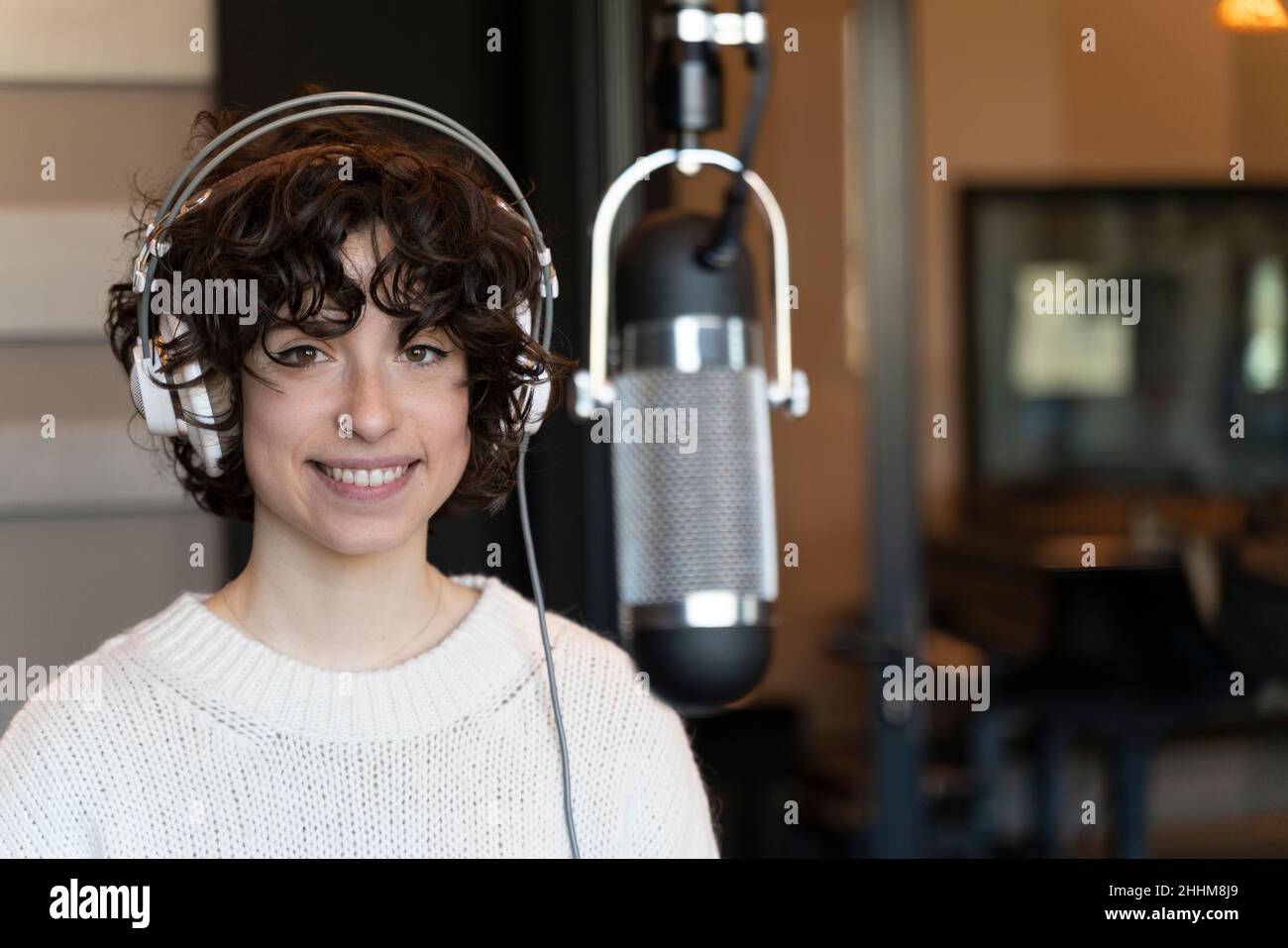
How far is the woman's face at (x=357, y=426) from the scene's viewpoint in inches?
28.2

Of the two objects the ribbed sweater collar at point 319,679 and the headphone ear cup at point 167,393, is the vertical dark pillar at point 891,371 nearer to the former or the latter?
the ribbed sweater collar at point 319,679

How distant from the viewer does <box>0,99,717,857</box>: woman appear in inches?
28.1

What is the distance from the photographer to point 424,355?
74 cm

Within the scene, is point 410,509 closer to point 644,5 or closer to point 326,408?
point 326,408

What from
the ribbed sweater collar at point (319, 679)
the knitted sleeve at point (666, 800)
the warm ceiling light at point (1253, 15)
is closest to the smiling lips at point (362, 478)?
the ribbed sweater collar at point (319, 679)

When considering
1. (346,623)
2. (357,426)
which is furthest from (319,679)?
(357,426)

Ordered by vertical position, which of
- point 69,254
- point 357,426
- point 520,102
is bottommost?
point 357,426

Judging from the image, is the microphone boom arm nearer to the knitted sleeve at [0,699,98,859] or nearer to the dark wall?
the dark wall

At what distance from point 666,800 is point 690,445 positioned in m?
0.23

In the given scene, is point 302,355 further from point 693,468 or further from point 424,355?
point 693,468

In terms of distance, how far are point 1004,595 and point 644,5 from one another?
136 centimetres

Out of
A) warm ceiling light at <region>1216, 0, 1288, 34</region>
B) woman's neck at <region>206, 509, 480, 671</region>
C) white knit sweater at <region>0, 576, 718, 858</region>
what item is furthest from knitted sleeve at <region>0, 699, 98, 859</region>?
warm ceiling light at <region>1216, 0, 1288, 34</region>

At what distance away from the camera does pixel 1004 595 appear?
2051 millimetres
